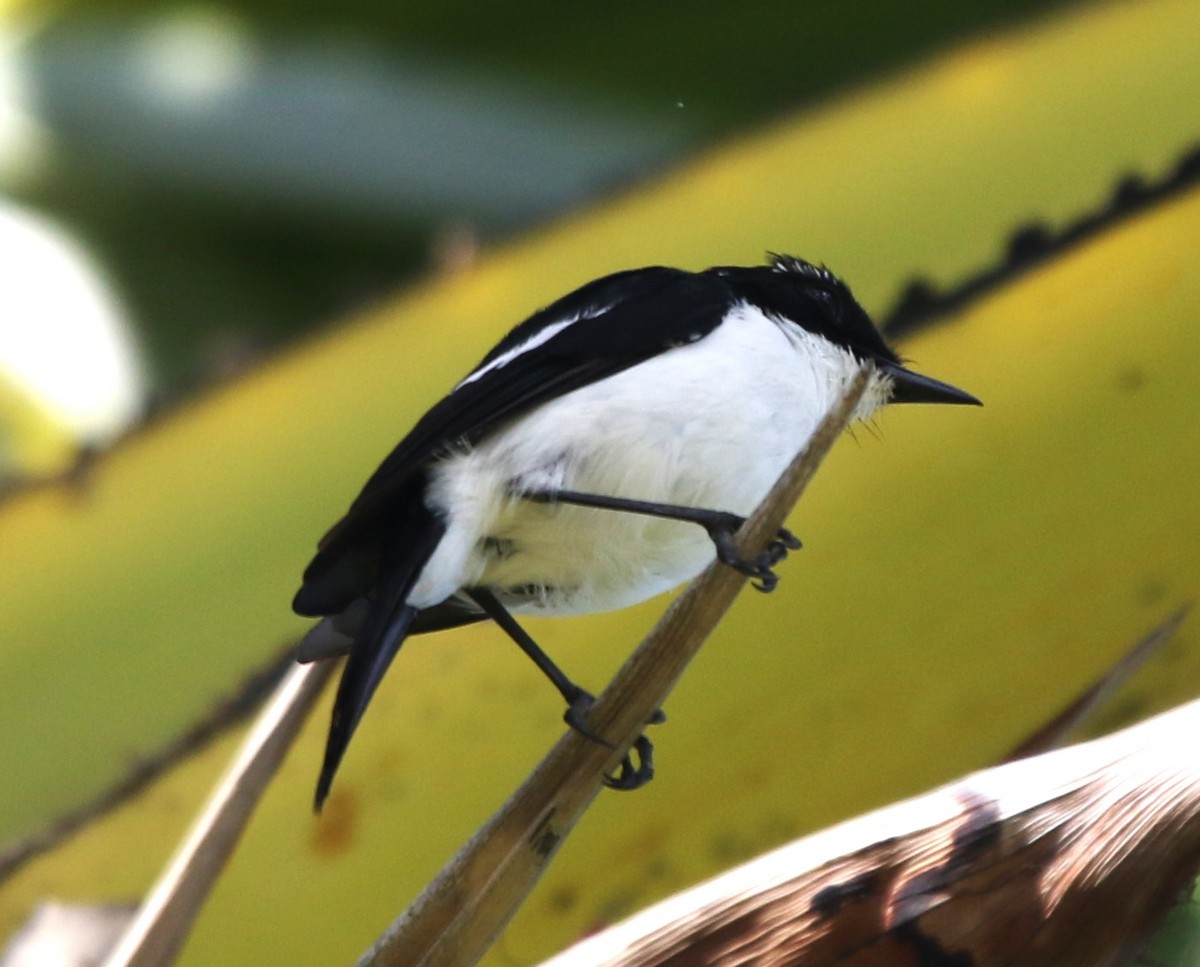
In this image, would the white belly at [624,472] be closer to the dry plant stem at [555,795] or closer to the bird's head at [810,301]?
the bird's head at [810,301]

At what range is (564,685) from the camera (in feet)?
2.46

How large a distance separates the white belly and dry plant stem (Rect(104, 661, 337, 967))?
11cm

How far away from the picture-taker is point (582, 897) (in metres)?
0.71

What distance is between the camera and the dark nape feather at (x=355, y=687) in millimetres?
570

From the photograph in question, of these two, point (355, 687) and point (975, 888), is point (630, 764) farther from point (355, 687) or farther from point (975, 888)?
point (975, 888)

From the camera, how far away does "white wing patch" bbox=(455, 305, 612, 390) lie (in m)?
0.77

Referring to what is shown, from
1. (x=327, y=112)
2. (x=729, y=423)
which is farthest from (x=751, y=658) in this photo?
(x=327, y=112)

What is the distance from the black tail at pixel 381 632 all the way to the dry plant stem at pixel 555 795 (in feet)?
0.37

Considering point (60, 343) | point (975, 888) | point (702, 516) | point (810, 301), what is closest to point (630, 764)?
point (702, 516)

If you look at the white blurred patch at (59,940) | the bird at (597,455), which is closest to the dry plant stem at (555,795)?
the bird at (597,455)

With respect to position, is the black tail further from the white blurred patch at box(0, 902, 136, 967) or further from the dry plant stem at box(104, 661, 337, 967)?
the white blurred patch at box(0, 902, 136, 967)

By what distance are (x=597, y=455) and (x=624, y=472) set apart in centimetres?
1

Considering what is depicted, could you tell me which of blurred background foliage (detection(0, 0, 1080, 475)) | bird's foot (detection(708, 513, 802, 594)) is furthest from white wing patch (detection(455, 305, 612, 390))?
blurred background foliage (detection(0, 0, 1080, 475))

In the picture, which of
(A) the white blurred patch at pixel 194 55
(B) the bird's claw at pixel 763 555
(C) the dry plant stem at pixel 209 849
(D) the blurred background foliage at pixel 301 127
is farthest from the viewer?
(A) the white blurred patch at pixel 194 55
